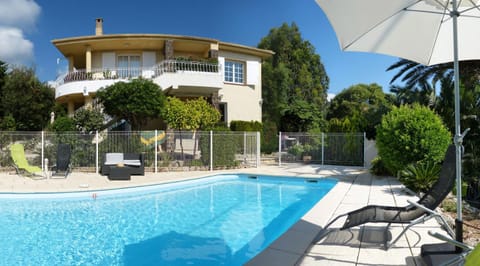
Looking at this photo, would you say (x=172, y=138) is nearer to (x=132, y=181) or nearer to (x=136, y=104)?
(x=136, y=104)

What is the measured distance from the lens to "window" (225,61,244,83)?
73.9ft

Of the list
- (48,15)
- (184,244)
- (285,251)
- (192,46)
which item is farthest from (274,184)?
(48,15)

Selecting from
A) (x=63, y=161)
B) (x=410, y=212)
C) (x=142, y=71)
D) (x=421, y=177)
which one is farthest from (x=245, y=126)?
(x=410, y=212)

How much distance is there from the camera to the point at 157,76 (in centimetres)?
1900

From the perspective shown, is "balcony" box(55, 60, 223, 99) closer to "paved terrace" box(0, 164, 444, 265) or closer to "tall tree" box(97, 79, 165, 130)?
"tall tree" box(97, 79, 165, 130)

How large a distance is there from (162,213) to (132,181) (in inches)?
162

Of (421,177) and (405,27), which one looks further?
(421,177)

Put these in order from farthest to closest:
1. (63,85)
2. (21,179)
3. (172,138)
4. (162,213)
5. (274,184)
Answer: (63,85)
(172,138)
(274,184)
(21,179)
(162,213)

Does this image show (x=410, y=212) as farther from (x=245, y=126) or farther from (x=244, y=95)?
(x=244, y=95)

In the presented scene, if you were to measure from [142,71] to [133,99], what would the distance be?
18.3 ft

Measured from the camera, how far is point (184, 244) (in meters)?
6.13

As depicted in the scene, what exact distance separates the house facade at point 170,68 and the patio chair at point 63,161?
22.4 feet

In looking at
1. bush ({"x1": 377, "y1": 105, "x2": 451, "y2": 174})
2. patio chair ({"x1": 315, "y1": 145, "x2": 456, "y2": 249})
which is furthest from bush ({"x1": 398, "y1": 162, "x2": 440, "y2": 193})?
patio chair ({"x1": 315, "y1": 145, "x2": 456, "y2": 249})

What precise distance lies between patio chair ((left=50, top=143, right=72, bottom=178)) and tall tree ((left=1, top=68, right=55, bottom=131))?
35.2 ft
